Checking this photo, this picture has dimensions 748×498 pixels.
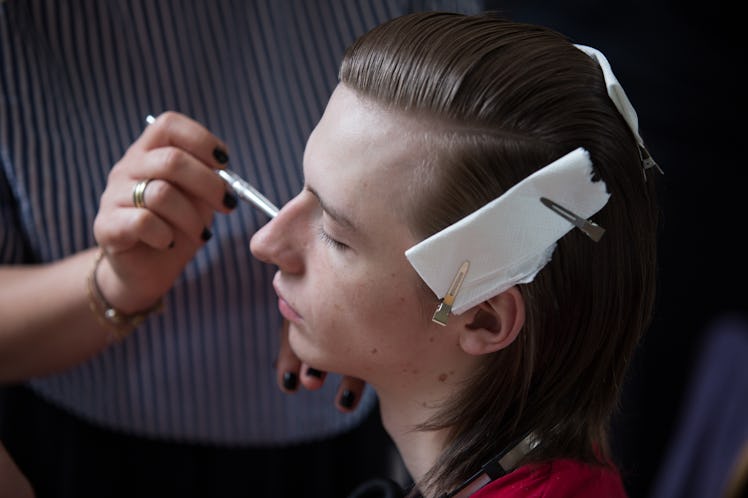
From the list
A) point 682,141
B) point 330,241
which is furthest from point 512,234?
point 682,141

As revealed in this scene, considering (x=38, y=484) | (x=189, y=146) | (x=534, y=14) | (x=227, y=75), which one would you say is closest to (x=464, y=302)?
(x=189, y=146)

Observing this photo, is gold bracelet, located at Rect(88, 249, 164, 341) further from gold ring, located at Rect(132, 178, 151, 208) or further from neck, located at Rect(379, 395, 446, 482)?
neck, located at Rect(379, 395, 446, 482)

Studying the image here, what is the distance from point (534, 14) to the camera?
1.69m

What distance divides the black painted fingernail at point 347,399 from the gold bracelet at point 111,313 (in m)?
0.22

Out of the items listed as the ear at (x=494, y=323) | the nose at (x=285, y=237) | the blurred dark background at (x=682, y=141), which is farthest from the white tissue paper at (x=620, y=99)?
the blurred dark background at (x=682, y=141)

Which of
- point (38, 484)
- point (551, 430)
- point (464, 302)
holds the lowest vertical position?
point (38, 484)

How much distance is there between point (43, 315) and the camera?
2.96 ft

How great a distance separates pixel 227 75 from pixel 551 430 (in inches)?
21.1

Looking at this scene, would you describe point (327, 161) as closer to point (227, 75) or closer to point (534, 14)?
point (227, 75)

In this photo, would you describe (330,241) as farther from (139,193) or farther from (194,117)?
(194,117)

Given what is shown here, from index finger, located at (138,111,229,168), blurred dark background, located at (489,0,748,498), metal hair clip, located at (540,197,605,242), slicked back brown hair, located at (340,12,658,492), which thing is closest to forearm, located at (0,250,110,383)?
index finger, located at (138,111,229,168)

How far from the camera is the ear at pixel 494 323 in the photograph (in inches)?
27.7

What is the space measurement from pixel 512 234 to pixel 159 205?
337 mm

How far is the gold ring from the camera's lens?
82 cm
